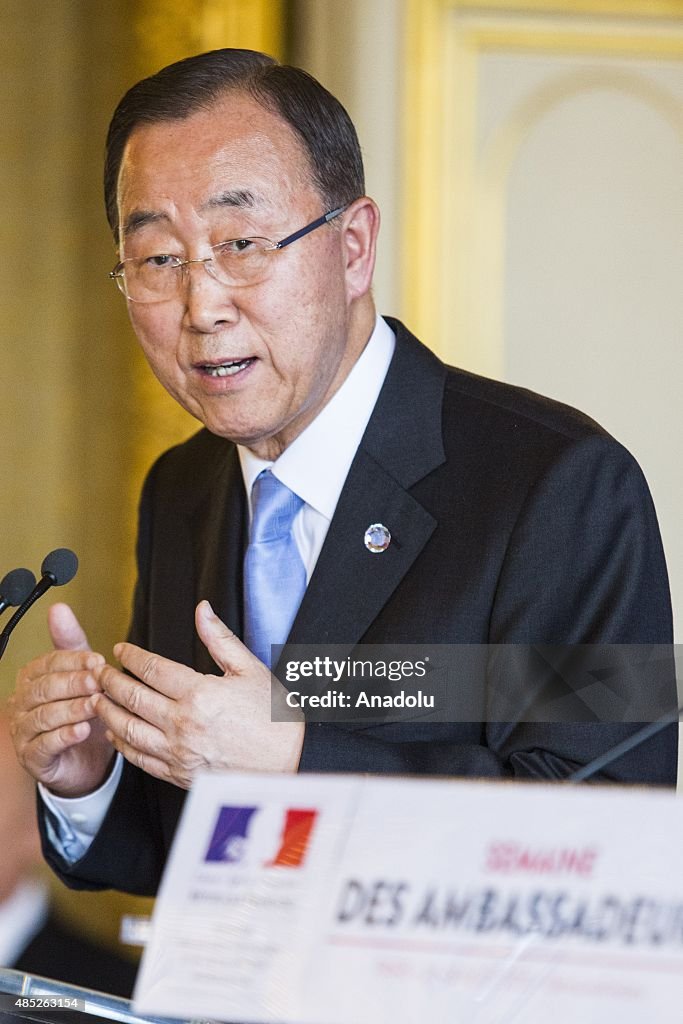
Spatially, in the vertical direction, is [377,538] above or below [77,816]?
above

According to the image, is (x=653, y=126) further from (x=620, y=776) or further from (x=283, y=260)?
(x=620, y=776)

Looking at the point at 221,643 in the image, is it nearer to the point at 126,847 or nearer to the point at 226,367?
the point at 226,367

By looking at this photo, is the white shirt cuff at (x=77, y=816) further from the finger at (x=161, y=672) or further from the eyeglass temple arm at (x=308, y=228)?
the eyeglass temple arm at (x=308, y=228)

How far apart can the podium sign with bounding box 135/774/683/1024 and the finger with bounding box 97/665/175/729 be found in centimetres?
44

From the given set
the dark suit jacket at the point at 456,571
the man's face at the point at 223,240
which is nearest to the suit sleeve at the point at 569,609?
the dark suit jacket at the point at 456,571

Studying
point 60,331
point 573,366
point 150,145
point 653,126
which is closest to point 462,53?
point 653,126

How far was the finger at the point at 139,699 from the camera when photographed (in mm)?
1146

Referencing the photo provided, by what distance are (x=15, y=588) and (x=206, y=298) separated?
0.41 m

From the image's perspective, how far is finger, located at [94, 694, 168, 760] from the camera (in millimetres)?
1160

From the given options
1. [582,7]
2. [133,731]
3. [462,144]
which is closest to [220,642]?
[133,731]

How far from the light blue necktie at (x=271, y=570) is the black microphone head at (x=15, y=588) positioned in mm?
404

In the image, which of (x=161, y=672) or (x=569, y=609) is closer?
(x=161, y=672)

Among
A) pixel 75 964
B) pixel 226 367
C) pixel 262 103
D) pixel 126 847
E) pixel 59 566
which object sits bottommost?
pixel 75 964

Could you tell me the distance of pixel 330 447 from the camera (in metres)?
1.53
